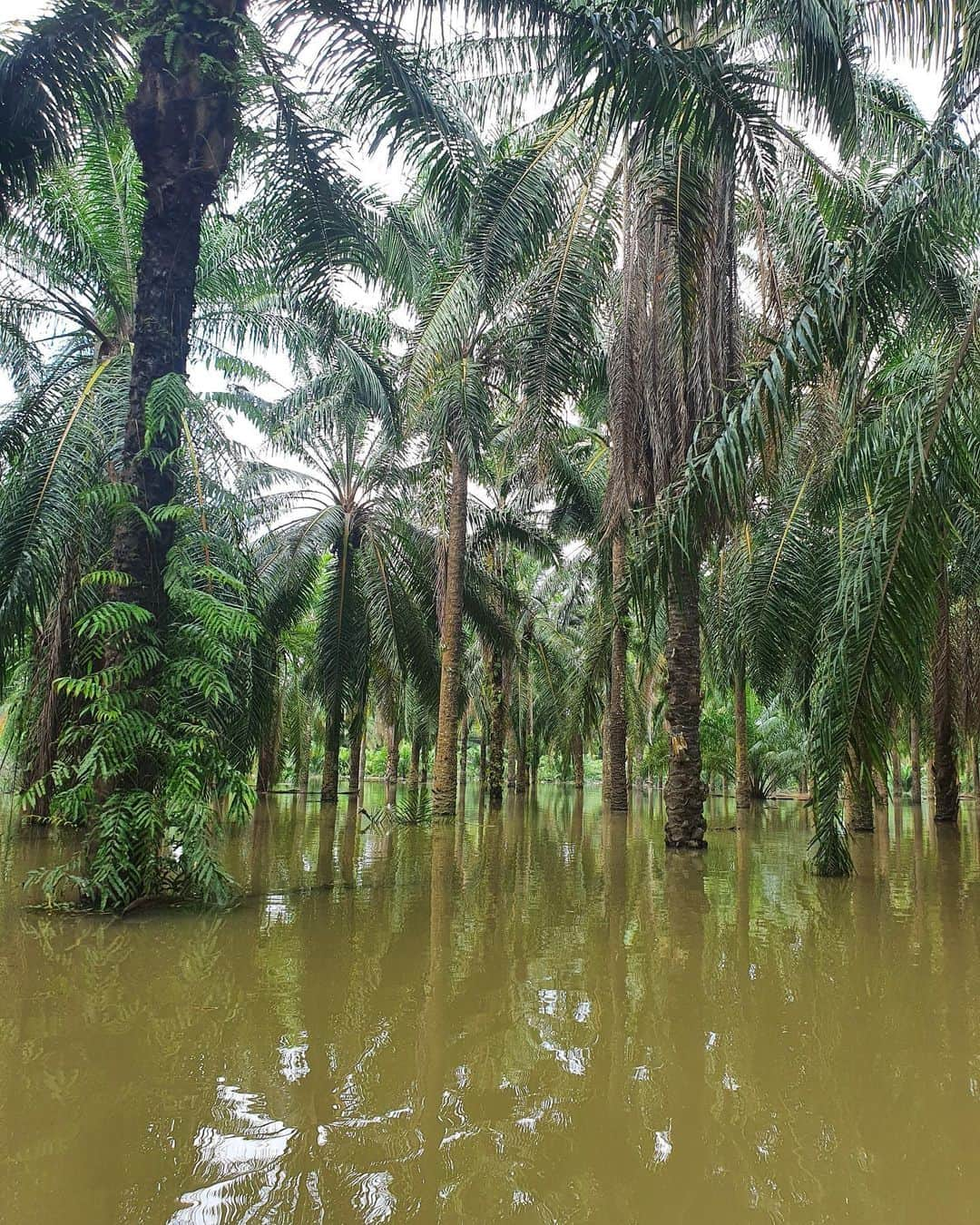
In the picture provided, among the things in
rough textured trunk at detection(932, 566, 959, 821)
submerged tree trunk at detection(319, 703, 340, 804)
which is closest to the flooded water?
rough textured trunk at detection(932, 566, 959, 821)

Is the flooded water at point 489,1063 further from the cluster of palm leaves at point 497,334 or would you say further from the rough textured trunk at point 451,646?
the rough textured trunk at point 451,646

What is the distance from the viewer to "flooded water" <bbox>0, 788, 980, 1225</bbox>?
7.65 ft

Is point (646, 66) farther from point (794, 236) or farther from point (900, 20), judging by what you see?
point (794, 236)

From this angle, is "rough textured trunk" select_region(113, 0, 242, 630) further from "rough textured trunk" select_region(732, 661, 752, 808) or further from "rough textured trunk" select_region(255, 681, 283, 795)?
"rough textured trunk" select_region(255, 681, 283, 795)

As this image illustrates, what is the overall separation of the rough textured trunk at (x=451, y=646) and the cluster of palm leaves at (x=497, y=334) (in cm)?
7

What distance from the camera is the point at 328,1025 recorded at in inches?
142

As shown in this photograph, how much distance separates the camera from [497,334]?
16.2 metres

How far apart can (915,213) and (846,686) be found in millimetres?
3905

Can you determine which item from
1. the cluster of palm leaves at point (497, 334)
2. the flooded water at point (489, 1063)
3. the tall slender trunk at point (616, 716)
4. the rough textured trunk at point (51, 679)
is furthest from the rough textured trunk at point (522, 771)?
the flooded water at point (489, 1063)

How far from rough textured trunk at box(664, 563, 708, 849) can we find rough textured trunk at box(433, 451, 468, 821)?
5042mm

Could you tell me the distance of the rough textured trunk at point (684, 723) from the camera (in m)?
11.3

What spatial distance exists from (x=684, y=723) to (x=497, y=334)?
8706 mm

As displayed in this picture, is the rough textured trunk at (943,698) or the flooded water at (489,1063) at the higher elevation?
the rough textured trunk at (943,698)

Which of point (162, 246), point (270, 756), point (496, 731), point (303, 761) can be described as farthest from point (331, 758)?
point (162, 246)
